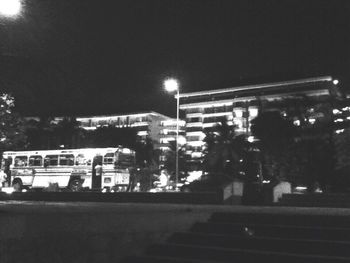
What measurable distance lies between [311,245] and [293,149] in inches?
1244

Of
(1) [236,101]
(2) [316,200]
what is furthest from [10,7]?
(1) [236,101]

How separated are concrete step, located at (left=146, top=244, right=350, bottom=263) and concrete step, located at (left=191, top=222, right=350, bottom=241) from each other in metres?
0.84

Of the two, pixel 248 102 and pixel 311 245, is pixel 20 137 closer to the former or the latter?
pixel 311 245

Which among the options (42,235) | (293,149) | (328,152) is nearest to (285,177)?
(293,149)

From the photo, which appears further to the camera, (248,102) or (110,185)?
(248,102)

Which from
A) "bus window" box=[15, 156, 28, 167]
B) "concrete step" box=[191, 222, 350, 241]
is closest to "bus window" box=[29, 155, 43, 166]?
"bus window" box=[15, 156, 28, 167]

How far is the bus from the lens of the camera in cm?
3080

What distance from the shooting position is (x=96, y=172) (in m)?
Result: 31.0

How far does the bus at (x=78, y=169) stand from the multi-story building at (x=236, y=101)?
6612cm

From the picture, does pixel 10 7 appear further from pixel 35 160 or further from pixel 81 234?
pixel 35 160

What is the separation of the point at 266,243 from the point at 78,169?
984 inches

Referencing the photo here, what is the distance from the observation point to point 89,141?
95438 millimetres

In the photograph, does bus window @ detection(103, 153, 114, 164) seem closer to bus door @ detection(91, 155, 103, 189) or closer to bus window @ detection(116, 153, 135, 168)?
bus door @ detection(91, 155, 103, 189)

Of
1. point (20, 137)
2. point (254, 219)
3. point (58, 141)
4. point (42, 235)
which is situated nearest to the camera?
point (42, 235)
